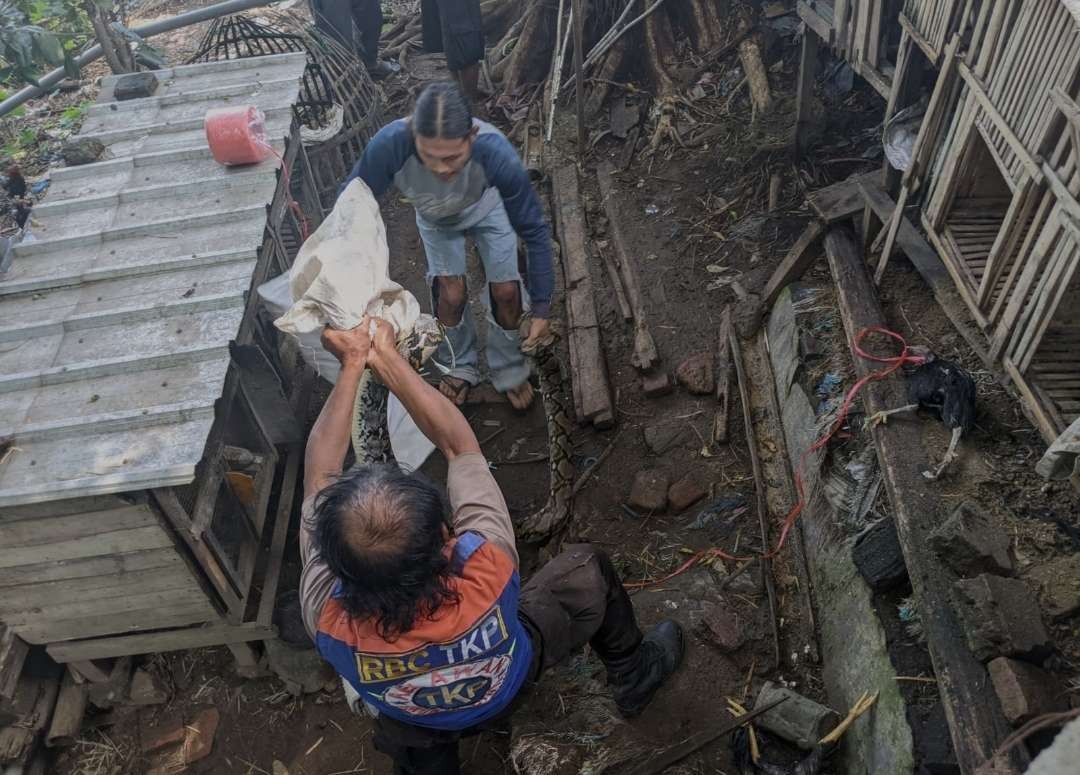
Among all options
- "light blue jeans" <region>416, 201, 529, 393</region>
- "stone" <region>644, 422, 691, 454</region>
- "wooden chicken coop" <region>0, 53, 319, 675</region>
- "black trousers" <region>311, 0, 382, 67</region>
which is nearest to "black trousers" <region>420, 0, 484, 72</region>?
"black trousers" <region>311, 0, 382, 67</region>

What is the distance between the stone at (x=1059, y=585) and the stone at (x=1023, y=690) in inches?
13.2

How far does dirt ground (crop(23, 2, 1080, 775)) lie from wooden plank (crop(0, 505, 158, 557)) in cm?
147

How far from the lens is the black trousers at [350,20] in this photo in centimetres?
941

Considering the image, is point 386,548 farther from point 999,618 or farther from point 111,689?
point 111,689

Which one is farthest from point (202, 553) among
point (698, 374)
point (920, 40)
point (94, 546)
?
point (920, 40)

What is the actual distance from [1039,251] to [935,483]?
1.08 meters

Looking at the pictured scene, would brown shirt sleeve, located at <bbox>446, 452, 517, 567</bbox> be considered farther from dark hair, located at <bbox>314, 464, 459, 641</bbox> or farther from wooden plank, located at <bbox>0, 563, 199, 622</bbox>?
wooden plank, located at <bbox>0, 563, 199, 622</bbox>

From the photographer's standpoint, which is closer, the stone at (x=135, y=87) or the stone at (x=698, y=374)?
the stone at (x=698, y=374)

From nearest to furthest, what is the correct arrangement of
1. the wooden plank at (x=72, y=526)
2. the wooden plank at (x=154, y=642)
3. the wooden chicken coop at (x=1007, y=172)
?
1. the wooden chicken coop at (x=1007, y=172)
2. the wooden plank at (x=72, y=526)
3. the wooden plank at (x=154, y=642)

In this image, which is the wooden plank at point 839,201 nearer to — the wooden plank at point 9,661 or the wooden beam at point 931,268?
the wooden beam at point 931,268

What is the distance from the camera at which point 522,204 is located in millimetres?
4656

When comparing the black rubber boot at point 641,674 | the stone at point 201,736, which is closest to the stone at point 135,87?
the stone at point 201,736

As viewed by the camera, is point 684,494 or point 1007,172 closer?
point 1007,172

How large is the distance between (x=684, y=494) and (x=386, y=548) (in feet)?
9.37
